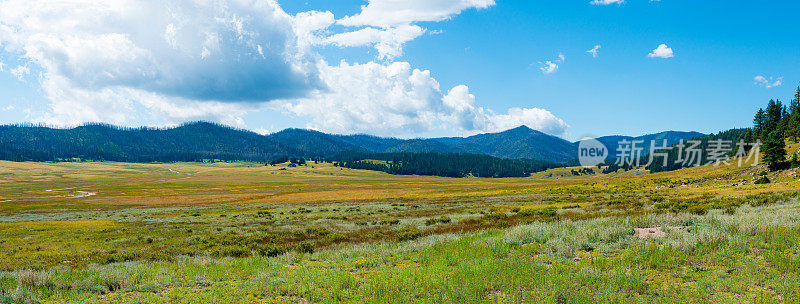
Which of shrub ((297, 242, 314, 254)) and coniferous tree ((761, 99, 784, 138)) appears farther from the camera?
coniferous tree ((761, 99, 784, 138))

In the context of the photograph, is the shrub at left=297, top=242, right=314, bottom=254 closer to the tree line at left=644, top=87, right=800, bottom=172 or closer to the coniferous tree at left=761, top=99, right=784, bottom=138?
the tree line at left=644, top=87, right=800, bottom=172

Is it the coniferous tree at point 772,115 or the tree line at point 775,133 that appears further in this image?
the coniferous tree at point 772,115

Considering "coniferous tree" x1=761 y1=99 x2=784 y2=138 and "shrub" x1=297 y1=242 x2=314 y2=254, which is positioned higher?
"coniferous tree" x1=761 y1=99 x2=784 y2=138

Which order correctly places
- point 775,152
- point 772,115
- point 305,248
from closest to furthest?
point 305,248 → point 775,152 → point 772,115

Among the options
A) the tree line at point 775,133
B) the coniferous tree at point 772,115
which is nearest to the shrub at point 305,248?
the tree line at point 775,133

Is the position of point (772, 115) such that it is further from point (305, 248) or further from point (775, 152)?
point (305, 248)

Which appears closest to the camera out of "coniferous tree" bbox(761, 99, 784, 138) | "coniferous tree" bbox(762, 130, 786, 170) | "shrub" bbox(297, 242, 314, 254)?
"shrub" bbox(297, 242, 314, 254)

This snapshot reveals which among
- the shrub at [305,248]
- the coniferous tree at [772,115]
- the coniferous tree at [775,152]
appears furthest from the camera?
the coniferous tree at [772,115]

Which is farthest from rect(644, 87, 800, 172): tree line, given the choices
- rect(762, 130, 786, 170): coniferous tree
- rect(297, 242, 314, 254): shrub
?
rect(297, 242, 314, 254): shrub

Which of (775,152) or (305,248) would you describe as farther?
(775,152)

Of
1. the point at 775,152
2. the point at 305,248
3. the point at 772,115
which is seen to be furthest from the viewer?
the point at 772,115

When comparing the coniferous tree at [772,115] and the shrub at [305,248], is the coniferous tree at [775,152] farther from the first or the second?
the shrub at [305,248]

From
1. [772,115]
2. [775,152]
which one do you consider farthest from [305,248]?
[772,115]

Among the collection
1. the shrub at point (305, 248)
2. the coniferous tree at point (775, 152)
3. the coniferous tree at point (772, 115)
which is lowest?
the shrub at point (305, 248)
